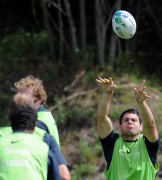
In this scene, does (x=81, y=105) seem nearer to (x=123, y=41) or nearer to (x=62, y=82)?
(x=62, y=82)

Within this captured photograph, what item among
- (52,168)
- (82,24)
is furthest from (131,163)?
(82,24)

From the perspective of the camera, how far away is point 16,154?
4219 millimetres

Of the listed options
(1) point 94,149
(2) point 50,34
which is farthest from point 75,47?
(1) point 94,149

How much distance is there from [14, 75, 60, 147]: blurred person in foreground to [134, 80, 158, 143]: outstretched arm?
2.76ft

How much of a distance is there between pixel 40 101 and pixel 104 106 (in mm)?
824

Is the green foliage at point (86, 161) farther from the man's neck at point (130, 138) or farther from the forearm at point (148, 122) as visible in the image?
the forearm at point (148, 122)

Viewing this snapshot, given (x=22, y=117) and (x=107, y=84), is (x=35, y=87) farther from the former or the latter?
(x=22, y=117)

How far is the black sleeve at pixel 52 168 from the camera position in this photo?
432 cm

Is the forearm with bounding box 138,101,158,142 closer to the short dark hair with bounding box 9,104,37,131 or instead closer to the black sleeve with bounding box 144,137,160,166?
the black sleeve with bounding box 144,137,160,166

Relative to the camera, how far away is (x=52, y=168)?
4.34 m

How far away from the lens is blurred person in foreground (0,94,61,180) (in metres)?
4.20

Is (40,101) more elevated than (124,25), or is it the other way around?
(124,25)

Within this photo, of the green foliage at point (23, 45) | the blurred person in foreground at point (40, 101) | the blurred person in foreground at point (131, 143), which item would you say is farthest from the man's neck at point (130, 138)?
the green foliage at point (23, 45)

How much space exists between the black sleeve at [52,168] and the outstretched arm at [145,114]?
1614 mm
